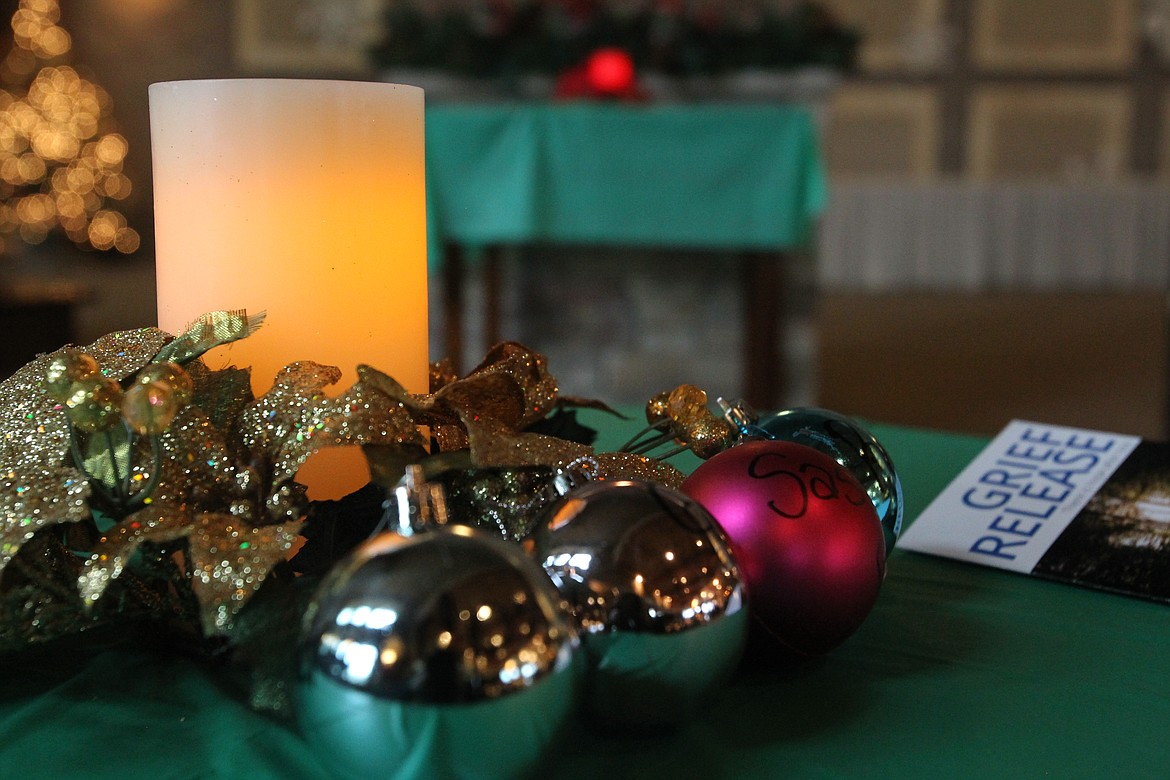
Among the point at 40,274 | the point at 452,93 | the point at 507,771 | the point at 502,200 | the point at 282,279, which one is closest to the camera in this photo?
the point at 507,771

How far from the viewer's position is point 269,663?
0.32 meters

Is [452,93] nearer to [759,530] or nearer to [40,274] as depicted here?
[40,274]

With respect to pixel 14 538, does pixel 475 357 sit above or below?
Answer: below

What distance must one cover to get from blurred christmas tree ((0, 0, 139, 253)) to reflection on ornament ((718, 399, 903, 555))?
4200 mm

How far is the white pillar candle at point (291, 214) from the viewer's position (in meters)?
0.42

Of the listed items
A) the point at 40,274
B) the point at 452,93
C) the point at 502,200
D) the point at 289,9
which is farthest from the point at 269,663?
the point at 289,9

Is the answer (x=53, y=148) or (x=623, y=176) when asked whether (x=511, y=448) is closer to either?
(x=623, y=176)

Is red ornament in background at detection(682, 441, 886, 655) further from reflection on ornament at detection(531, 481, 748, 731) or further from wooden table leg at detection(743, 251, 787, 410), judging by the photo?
wooden table leg at detection(743, 251, 787, 410)

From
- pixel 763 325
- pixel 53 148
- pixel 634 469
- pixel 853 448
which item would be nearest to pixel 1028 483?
pixel 853 448

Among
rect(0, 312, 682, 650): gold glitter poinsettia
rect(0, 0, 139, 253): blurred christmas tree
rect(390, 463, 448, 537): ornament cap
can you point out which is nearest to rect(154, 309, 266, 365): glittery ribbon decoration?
rect(0, 312, 682, 650): gold glitter poinsettia

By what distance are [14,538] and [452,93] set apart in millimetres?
2720

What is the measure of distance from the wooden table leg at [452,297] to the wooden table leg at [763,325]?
680 millimetres

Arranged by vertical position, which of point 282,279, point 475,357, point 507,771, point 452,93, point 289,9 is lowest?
point 475,357

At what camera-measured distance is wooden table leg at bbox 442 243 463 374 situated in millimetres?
2621
